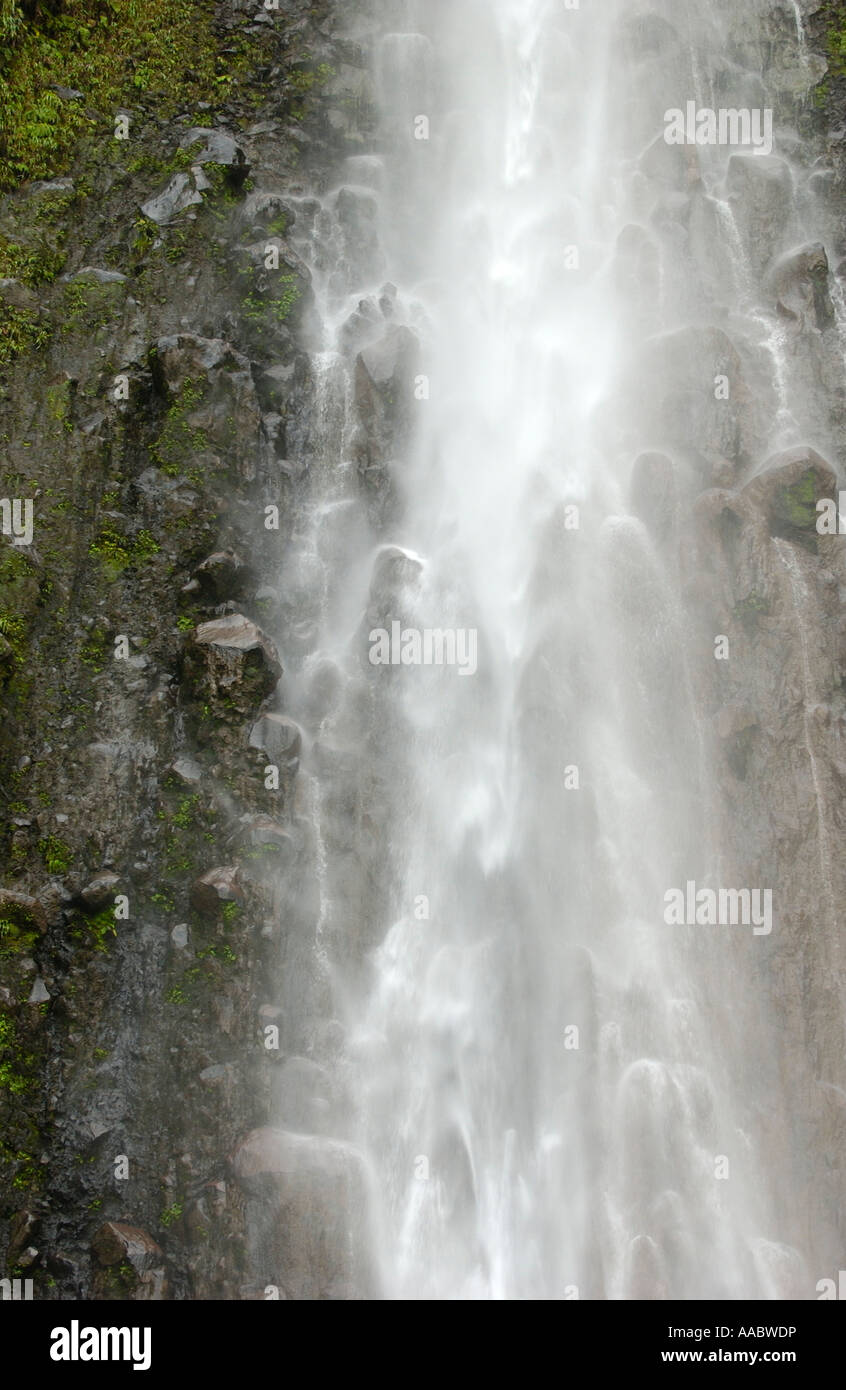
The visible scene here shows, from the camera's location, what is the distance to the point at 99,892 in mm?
11625

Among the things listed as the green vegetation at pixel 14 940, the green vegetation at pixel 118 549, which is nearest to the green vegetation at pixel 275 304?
the green vegetation at pixel 118 549

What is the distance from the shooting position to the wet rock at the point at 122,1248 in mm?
9953

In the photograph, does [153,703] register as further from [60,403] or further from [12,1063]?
[60,403]

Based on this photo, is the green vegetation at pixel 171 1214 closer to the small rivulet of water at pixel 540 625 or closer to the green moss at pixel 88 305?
the small rivulet of water at pixel 540 625

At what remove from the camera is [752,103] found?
1867 centimetres

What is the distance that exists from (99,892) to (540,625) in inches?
252

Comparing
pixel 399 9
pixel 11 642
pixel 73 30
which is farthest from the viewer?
pixel 399 9

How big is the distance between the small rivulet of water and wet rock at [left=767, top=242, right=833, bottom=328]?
0.35 meters

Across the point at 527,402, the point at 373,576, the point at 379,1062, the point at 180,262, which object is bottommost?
the point at 379,1062

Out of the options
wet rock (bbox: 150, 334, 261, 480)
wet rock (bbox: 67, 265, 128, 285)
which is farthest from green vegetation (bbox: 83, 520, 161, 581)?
wet rock (bbox: 67, 265, 128, 285)

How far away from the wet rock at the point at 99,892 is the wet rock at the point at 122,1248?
127 inches

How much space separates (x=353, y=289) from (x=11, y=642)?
26.6 feet
